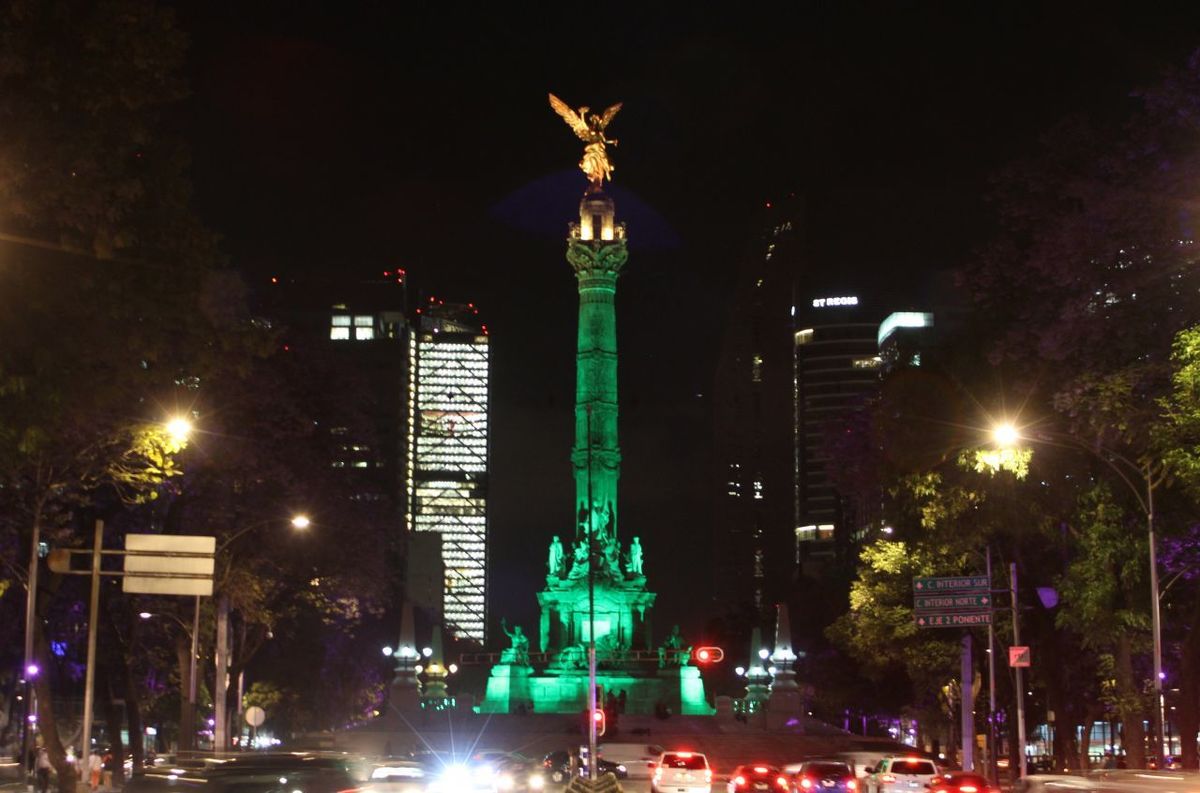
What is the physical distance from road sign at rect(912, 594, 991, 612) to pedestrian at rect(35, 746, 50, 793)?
72.8ft

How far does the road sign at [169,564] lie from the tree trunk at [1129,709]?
20866 millimetres

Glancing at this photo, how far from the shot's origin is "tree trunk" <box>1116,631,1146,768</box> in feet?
120

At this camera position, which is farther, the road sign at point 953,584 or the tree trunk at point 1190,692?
the road sign at point 953,584

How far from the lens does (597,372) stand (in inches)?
3637

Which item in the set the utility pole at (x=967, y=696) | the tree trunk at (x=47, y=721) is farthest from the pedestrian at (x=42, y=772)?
the utility pole at (x=967, y=696)

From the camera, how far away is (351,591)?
5212 cm

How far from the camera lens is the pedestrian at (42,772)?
39.2 m

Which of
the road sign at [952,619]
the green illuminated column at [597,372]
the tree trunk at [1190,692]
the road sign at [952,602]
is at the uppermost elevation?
the green illuminated column at [597,372]

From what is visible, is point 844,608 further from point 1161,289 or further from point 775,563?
point 775,563

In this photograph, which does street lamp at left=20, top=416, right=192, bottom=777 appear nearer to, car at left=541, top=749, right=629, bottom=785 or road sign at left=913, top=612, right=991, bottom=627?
car at left=541, top=749, right=629, bottom=785

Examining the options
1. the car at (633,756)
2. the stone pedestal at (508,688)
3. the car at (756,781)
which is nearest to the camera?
the car at (756,781)

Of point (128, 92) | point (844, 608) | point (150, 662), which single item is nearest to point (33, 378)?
point (128, 92)

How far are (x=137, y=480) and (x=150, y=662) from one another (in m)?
27.7

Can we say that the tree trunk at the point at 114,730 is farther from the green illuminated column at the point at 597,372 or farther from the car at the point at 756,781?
the green illuminated column at the point at 597,372
